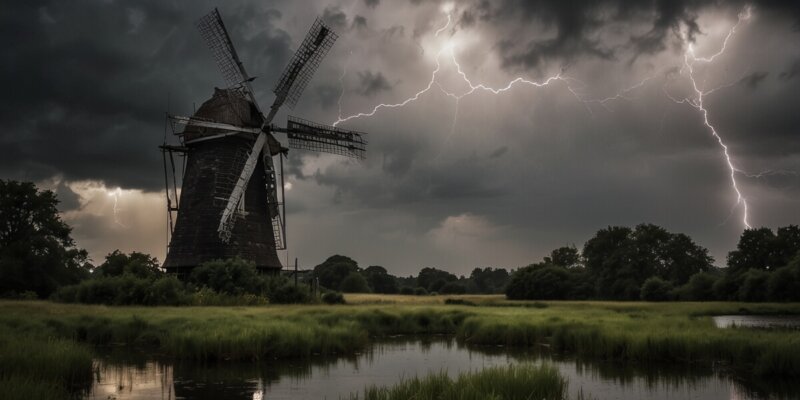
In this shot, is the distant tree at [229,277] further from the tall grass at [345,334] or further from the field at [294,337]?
the field at [294,337]

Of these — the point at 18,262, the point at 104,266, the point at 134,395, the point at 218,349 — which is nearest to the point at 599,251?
the point at 104,266

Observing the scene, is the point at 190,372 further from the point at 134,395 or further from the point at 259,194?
the point at 259,194

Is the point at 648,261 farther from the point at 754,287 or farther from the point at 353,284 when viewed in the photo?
the point at 353,284

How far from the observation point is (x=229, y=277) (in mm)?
46750

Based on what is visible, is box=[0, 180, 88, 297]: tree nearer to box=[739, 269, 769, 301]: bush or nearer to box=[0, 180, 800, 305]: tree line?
box=[0, 180, 800, 305]: tree line

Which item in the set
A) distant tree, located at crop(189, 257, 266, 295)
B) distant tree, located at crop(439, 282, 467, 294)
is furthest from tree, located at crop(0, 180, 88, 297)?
distant tree, located at crop(439, 282, 467, 294)

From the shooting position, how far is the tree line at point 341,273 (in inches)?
1806

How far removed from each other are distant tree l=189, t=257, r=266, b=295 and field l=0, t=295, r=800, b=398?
9.79 metres

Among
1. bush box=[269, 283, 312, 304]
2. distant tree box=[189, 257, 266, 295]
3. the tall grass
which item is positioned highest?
distant tree box=[189, 257, 266, 295]

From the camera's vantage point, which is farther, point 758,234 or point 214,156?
point 758,234

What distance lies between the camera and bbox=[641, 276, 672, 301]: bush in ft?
251

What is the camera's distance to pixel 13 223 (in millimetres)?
58844

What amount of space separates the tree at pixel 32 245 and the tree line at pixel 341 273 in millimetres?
83

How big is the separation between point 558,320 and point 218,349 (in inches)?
778
